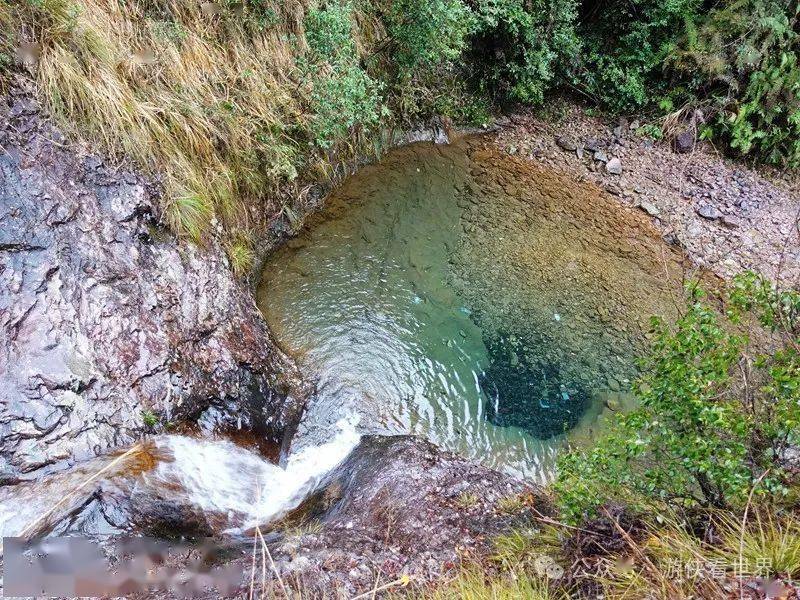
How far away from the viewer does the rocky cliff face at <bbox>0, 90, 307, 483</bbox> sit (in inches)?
129

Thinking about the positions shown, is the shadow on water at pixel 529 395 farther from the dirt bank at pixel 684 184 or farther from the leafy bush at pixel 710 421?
the dirt bank at pixel 684 184

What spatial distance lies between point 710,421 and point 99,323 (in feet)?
12.9

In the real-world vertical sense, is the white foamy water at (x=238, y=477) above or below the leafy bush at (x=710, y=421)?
below

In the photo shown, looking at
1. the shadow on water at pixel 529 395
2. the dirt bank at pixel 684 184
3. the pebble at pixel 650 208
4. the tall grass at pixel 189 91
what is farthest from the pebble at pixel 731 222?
the tall grass at pixel 189 91

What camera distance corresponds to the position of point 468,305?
19.3ft

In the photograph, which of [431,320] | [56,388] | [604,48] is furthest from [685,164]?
[56,388]

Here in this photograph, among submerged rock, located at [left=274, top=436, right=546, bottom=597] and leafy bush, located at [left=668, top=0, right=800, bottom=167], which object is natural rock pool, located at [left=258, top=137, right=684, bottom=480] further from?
leafy bush, located at [left=668, top=0, right=800, bottom=167]

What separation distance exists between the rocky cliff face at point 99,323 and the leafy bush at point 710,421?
278 cm

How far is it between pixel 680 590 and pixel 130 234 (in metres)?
4.31

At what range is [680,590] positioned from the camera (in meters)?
2.08

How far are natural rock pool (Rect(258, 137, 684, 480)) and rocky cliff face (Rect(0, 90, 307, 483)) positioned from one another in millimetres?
737

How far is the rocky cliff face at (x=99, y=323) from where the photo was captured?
328 centimetres

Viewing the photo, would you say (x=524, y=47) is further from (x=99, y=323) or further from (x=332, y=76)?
(x=99, y=323)

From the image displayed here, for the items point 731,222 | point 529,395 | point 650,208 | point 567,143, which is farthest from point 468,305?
point 731,222
